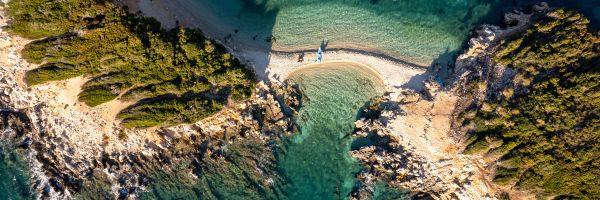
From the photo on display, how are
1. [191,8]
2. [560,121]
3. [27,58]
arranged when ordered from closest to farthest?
1. [560,121]
2. [27,58]
3. [191,8]

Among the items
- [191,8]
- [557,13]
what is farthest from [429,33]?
[191,8]

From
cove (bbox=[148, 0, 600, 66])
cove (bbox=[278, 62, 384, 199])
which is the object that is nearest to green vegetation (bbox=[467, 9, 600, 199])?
cove (bbox=[148, 0, 600, 66])

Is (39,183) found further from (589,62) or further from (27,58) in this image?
(589,62)

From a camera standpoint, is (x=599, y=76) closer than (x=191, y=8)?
Yes

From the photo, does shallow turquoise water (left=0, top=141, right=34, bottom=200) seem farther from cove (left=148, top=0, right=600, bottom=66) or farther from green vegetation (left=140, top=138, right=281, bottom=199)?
cove (left=148, top=0, right=600, bottom=66)

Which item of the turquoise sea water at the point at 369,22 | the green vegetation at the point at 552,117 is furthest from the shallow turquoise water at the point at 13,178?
the green vegetation at the point at 552,117
